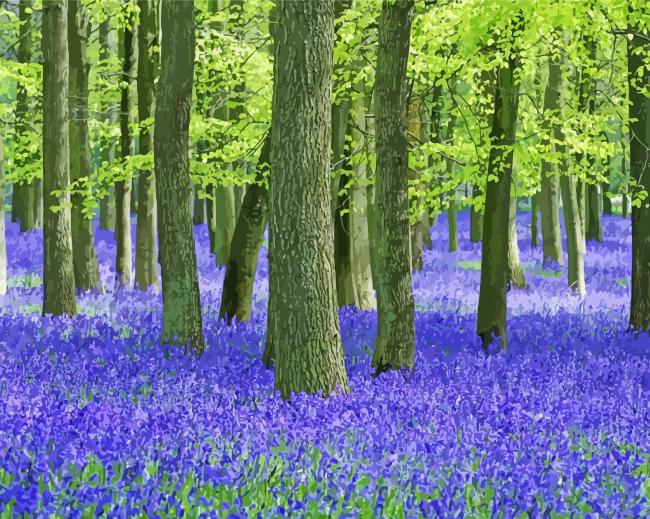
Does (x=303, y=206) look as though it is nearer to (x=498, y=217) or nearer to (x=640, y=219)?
(x=498, y=217)

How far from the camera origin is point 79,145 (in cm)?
1923

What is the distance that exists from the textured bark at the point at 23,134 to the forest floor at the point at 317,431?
14572 mm

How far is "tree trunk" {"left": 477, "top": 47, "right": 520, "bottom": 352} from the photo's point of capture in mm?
12430

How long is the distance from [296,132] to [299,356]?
184 cm

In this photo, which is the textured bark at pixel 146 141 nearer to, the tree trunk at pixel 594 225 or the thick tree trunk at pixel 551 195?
the thick tree trunk at pixel 551 195

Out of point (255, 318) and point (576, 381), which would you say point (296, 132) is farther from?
point (255, 318)

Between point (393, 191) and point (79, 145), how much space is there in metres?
11.2

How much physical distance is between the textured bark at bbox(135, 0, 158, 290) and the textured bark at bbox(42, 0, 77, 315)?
3.37 metres

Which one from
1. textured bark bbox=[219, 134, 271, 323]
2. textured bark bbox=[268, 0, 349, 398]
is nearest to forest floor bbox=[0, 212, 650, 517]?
textured bark bbox=[268, 0, 349, 398]

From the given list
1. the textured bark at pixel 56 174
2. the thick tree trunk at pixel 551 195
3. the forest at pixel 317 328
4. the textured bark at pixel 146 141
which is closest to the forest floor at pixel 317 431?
the forest at pixel 317 328

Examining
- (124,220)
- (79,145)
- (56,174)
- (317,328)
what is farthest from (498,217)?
(79,145)

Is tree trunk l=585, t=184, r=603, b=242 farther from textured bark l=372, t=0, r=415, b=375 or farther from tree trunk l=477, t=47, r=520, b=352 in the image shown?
textured bark l=372, t=0, r=415, b=375

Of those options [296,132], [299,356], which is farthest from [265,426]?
[296,132]

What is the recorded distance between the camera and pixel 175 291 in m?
11.3
